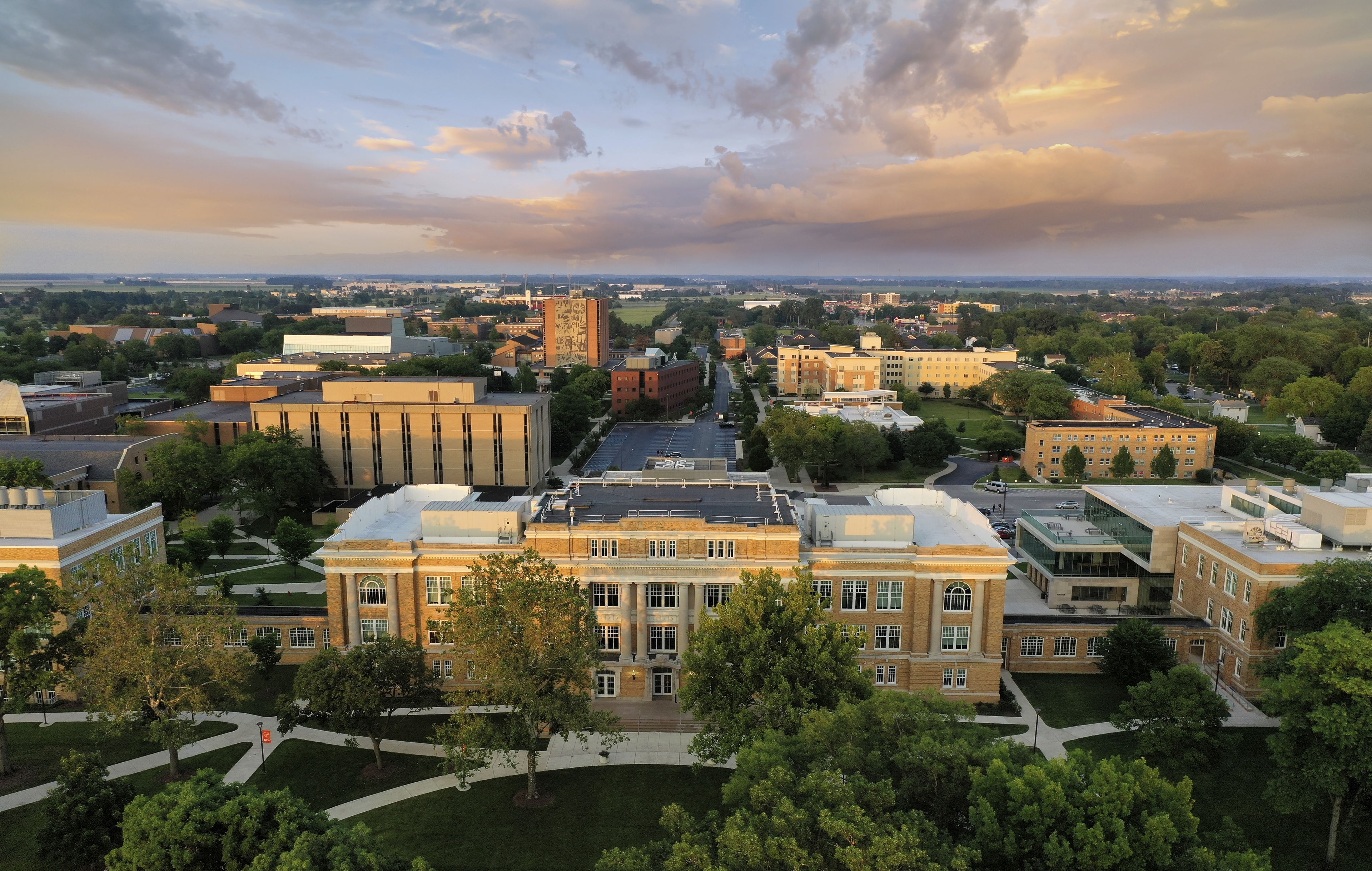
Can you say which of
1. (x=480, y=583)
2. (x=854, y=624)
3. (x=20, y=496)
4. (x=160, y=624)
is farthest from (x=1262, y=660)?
(x=20, y=496)

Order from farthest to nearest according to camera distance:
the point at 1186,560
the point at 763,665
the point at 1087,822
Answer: the point at 1186,560, the point at 763,665, the point at 1087,822

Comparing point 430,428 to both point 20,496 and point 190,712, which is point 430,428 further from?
point 190,712

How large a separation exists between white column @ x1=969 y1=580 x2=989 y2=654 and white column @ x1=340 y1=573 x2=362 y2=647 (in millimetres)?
38654

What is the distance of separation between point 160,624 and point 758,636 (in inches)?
1180

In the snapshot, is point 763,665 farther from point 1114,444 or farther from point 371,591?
point 1114,444

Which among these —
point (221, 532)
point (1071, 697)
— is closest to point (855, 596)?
point (1071, 697)

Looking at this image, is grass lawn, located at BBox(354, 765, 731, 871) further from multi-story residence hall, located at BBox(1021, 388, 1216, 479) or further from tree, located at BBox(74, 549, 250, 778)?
multi-story residence hall, located at BBox(1021, 388, 1216, 479)

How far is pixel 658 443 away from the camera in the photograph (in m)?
140

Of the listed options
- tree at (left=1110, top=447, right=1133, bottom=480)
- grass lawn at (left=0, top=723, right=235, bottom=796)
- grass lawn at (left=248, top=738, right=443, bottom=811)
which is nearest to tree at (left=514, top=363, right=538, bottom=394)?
tree at (left=1110, top=447, right=1133, bottom=480)

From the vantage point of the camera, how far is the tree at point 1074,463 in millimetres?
108062

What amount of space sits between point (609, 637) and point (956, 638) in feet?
71.6

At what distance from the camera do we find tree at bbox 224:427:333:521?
266 feet

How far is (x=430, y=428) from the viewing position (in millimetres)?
97125

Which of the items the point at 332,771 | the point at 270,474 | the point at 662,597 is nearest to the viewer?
the point at 332,771
